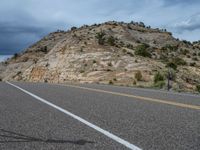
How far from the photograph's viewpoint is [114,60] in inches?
1928

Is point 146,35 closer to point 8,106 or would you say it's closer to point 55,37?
point 55,37

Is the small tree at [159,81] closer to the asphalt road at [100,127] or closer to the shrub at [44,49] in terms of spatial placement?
the asphalt road at [100,127]

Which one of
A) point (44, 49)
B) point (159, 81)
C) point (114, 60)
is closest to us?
point (159, 81)

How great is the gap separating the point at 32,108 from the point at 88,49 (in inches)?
1790

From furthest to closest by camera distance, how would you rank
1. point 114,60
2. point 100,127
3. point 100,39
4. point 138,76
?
point 100,39, point 114,60, point 138,76, point 100,127

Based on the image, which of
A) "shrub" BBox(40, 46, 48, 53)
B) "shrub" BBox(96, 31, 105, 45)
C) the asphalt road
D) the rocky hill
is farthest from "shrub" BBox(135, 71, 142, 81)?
"shrub" BBox(40, 46, 48, 53)

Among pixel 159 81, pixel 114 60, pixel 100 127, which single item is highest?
pixel 114 60

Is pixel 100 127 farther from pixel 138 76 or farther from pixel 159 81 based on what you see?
pixel 138 76

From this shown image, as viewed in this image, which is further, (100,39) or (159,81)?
(100,39)

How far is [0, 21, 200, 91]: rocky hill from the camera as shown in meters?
40.6

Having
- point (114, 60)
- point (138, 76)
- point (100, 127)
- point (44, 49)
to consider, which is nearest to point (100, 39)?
point (114, 60)

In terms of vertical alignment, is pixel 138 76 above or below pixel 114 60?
below

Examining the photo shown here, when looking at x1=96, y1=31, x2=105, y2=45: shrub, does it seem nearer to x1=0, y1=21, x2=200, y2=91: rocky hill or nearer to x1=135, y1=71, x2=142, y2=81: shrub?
x1=0, y1=21, x2=200, y2=91: rocky hill

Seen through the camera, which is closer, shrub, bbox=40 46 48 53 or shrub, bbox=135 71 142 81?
shrub, bbox=135 71 142 81
